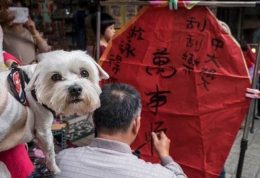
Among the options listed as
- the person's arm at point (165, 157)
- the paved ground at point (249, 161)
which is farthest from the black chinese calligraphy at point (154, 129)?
the paved ground at point (249, 161)

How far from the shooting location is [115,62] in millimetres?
3422

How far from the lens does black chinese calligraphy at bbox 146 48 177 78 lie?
3.21m

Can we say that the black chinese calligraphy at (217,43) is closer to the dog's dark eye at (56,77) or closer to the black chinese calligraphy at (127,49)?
the black chinese calligraphy at (127,49)

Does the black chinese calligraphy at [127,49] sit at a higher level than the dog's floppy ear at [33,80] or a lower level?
lower

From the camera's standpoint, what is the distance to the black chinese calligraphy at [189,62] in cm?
311

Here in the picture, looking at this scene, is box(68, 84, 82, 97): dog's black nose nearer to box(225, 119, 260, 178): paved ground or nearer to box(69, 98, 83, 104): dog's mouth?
box(69, 98, 83, 104): dog's mouth

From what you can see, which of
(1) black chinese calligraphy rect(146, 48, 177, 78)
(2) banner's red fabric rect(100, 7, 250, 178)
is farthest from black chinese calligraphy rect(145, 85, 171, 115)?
(1) black chinese calligraphy rect(146, 48, 177, 78)

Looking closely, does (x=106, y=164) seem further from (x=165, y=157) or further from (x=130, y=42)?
(x=130, y=42)

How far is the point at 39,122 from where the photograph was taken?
1942mm

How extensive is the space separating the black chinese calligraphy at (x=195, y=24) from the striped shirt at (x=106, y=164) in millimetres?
1378

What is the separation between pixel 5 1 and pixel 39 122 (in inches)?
30.0

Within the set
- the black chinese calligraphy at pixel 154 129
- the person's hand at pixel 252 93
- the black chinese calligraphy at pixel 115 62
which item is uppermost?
the black chinese calligraphy at pixel 115 62

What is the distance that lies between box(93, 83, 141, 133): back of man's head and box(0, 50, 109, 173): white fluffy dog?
15cm

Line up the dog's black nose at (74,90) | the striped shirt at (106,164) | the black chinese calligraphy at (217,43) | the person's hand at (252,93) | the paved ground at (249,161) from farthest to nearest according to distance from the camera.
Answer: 1. the paved ground at (249,161)
2. the black chinese calligraphy at (217,43)
3. the person's hand at (252,93)
4. the striped shirt at (106,164)
5. the dog's black nose at (74,90)
